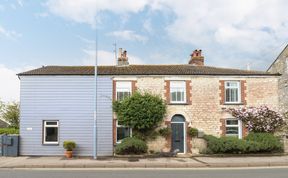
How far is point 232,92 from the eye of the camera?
26109 millimetres

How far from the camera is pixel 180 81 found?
84.8ft

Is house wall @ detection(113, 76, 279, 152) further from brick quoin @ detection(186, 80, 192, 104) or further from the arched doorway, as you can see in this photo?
the arched doorway

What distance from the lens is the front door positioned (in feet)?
83.1

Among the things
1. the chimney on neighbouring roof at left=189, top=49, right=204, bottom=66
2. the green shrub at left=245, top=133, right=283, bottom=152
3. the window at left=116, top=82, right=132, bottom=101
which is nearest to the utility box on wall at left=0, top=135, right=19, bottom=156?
the window at left=116, top=82, right=132, bottom=101

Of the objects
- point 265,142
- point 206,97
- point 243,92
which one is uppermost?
point 243,92

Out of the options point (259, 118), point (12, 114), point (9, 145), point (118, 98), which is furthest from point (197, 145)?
point (12, 114)

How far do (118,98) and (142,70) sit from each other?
2.72m

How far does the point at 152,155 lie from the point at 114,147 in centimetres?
278

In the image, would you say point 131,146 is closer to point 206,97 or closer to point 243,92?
point 206,97

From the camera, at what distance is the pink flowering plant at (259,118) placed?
82.5ft

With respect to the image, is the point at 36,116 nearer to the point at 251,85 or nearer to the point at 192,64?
the point at 192,64

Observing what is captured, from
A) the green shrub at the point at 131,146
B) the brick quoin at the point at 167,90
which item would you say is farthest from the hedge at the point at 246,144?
the green shrub at the point at 131,146

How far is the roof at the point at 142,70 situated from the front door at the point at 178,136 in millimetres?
3614

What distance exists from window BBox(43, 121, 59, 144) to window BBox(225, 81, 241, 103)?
464 inches
